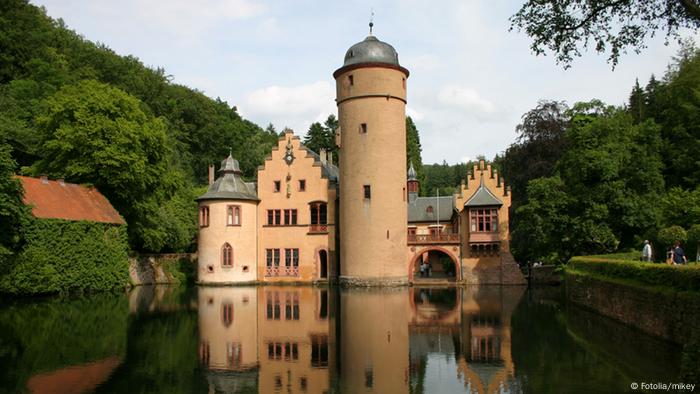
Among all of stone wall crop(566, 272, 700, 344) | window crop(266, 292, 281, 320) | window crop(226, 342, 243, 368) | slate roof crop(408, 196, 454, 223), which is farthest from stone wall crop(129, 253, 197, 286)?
stone wall crop(566, 272, 700, 344)

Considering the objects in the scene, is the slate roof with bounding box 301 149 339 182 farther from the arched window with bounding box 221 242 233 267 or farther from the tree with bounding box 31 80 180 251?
the tree with bounding box 31 80 180 251

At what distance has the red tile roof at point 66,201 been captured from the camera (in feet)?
85.4

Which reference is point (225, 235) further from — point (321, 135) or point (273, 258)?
point (321, 135)

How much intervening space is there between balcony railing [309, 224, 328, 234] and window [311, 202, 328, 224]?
29cm

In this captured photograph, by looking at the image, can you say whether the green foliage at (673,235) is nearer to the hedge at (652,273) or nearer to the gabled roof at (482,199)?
the hedge at (652,273)

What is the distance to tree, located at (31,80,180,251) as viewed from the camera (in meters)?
29.5

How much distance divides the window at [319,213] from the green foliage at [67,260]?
10919mm

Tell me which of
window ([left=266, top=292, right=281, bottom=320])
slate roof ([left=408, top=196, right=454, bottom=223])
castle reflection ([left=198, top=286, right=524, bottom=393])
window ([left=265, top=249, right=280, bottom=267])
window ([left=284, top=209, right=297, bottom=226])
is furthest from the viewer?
slate roof ([left=408, top=196, right=454, bottom=223])

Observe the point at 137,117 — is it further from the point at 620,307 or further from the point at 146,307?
the point at 620,307

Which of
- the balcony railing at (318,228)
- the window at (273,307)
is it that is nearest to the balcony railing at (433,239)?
the balcony railing at (318,228)

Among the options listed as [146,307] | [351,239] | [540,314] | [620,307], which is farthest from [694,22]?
[351,239]

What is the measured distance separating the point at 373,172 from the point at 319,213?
5516 mm

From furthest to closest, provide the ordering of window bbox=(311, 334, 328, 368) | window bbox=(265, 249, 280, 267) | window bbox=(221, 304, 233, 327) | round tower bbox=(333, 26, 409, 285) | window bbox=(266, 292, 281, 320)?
window bbox=(265, 249, 280, 267) < round tower bbox=(333, 26, 409, 285) < window bbox=(266, 292, 281, 320) < window bbox=(221, 304, 233, 327) < window bbox=(311, 334, 328, 368)

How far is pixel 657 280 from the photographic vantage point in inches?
549
